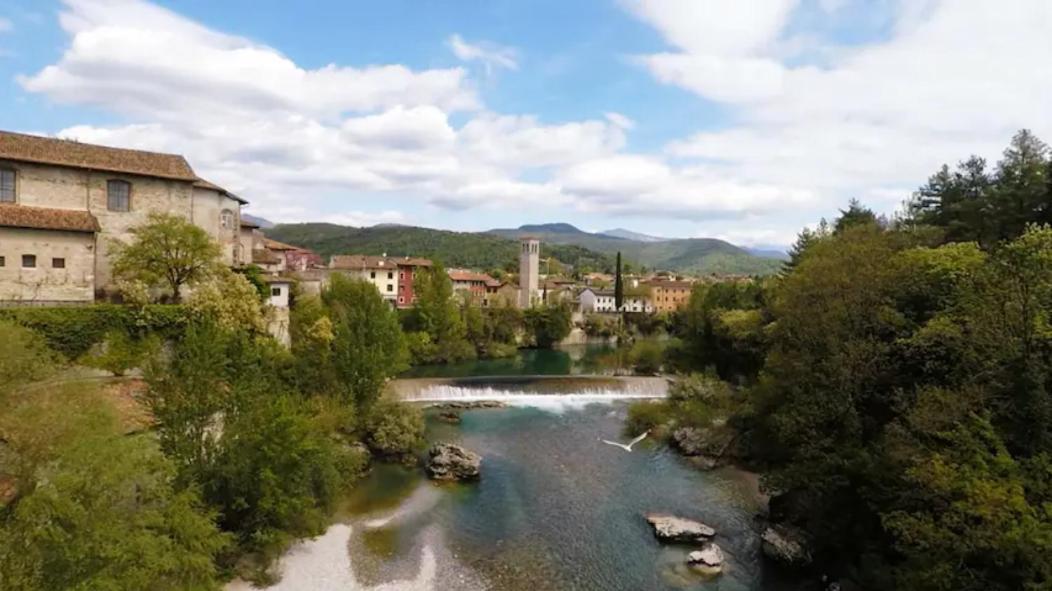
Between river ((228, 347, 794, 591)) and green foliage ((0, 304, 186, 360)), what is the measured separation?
39.7 feet

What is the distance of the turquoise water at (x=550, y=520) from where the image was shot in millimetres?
18734

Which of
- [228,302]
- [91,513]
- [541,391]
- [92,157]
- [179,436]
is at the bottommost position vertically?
[541,391]

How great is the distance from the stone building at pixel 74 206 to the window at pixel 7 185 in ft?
0.12

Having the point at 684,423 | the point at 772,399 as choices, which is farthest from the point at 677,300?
the point at 772,399

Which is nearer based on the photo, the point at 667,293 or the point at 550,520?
the point at 550,520

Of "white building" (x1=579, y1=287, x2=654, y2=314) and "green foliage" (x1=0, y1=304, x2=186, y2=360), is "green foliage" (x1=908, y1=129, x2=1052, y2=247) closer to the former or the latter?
"green foliage" (x1=0, y1=304, x2=186, y2=360)

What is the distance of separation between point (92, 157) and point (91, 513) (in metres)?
27.8

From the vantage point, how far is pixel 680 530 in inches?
840

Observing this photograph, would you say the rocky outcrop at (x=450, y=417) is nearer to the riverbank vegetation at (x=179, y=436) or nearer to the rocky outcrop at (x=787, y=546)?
the riverbank vegetation at (x=179, y=436)

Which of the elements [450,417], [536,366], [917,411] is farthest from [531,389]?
[917,411]

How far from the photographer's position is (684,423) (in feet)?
112

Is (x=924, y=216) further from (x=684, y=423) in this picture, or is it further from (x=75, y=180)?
(x=75, y=180)

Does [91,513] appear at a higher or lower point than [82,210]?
lower

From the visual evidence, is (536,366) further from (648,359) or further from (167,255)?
(167,255)
